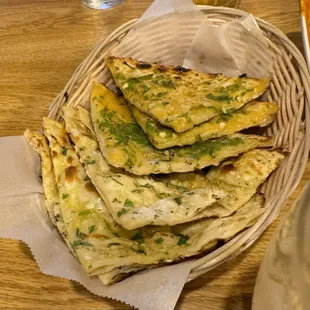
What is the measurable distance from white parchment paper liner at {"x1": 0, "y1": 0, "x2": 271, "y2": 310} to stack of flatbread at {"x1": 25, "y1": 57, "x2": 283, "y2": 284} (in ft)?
0.10

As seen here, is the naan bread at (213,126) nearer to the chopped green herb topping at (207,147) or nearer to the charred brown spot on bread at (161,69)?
the chopped green herb topping at (207,147)

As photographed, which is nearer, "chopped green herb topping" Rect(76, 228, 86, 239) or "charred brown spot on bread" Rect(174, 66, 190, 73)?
"chopped green herb topping" Rect(76, 228, 86, 239)

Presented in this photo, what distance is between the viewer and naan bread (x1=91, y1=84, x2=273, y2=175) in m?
1.06

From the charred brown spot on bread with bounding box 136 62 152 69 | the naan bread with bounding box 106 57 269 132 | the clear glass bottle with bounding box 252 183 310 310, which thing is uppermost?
the clear glass bottle with bounding box 252 183 310 310

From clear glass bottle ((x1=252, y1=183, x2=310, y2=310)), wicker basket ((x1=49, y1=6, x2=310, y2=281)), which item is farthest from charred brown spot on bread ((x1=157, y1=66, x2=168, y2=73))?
clear glass bottle ((x1=252, y1=183, x2=310, y2=310))

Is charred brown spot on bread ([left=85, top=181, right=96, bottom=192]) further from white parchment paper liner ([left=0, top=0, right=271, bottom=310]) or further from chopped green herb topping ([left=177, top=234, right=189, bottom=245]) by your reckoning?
chopped green herb topping ([left=177, top=234, right=189, bottom=245])

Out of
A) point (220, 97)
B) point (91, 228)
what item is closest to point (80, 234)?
point (91, 228)

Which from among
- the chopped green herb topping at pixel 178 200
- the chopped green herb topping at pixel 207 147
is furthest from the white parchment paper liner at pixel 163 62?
the chopped green herb topping at pixel 207 147

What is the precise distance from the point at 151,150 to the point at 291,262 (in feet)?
1.95

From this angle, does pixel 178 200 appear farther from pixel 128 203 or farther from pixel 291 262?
pixel 291 262

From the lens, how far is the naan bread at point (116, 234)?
36.1 inches

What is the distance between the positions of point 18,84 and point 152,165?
2.30 feet

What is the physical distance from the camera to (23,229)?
106cm

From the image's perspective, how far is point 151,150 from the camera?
1.12 meters
